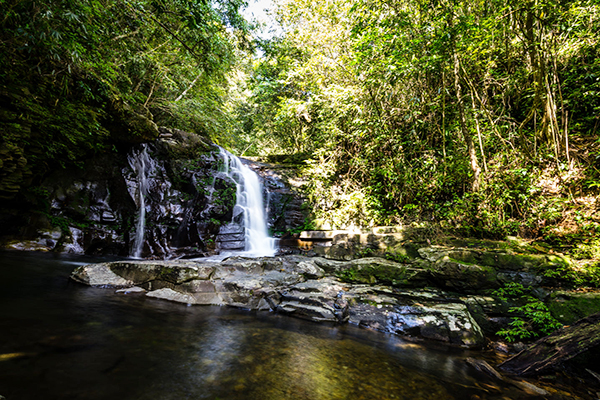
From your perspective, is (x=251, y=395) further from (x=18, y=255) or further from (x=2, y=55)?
(x=18, y=255)

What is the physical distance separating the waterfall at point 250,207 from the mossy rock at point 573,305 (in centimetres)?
668

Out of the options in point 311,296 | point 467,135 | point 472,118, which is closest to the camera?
point 311,296

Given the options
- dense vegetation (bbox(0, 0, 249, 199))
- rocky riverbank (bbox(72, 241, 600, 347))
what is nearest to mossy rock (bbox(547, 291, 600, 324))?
rocky riverbank (bbox(72, 241, 600, 347))

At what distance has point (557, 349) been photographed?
2.66m

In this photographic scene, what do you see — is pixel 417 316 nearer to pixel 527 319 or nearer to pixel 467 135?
pixel 527 319

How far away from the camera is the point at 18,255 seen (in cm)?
578

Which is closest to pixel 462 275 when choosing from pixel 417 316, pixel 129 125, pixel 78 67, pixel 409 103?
pixel 417 316

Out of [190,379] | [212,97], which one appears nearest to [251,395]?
[190,379]

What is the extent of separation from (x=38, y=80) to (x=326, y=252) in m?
7.35

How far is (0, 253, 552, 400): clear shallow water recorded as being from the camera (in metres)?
1.81

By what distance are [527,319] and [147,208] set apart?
33.2 feet

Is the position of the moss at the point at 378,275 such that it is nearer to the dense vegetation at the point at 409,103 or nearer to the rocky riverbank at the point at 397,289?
the rocky riverbank at the point at 397,289

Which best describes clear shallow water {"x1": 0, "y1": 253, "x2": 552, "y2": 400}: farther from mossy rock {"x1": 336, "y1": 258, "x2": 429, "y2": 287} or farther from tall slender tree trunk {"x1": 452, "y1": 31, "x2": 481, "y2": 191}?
tall slender tree trunk {"x1": 452, "y1": 31, "x2": 481, "y2": 191}

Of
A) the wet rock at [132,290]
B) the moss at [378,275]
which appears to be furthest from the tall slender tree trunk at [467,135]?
the wet rock at [132,290]
